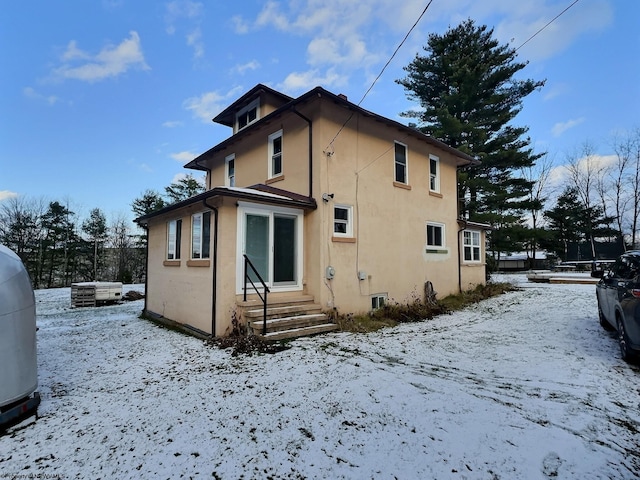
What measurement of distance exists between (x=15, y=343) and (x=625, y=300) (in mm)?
8058

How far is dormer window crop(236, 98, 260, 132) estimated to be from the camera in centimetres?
1160

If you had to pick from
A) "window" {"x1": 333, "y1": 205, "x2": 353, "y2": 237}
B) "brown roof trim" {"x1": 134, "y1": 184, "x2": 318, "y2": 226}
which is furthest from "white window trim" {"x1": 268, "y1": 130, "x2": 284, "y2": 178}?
"window" {"x1": 333, "y1": 205, "x2": 353, "y2": 237}

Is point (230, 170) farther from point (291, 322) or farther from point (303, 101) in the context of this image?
point (291, 322)

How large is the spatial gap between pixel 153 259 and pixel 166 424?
8.50 meters

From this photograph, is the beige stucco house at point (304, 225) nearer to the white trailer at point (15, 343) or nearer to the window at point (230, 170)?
the window at point (230, 170)

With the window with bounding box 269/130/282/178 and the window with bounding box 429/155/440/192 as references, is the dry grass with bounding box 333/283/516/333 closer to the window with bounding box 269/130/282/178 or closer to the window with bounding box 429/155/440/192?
the window with bounding box 429/155/440/192

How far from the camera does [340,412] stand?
3385 millimetres

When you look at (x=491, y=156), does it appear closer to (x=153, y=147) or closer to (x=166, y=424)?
(x=153, y=147)

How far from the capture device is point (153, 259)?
10469 millimetres

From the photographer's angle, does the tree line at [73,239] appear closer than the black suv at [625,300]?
No

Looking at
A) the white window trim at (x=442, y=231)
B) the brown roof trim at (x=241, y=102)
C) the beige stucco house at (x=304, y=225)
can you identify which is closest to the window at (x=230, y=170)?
the beige stucco house at (x=304, y=225)

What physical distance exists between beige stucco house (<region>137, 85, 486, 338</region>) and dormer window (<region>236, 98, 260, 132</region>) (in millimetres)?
72

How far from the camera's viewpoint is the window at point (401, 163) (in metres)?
10.5

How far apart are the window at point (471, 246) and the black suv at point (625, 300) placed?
7385 mm
